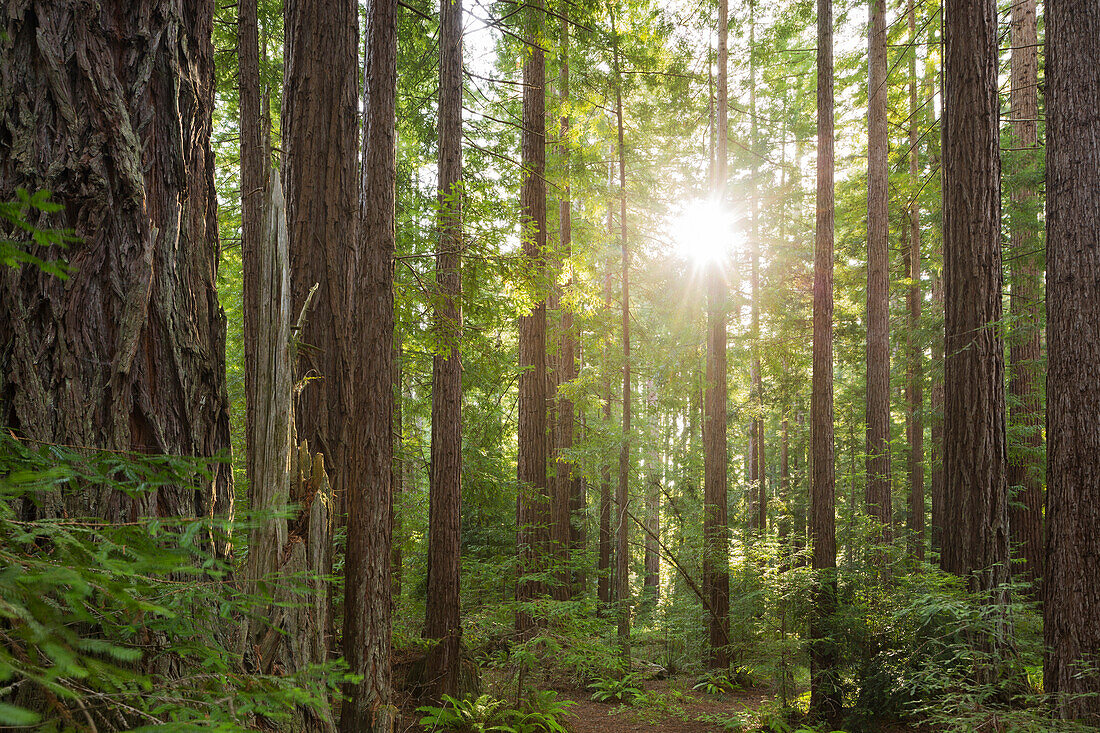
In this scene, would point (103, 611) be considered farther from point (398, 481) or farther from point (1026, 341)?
point (1026, 341)

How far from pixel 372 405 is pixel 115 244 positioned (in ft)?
9.58

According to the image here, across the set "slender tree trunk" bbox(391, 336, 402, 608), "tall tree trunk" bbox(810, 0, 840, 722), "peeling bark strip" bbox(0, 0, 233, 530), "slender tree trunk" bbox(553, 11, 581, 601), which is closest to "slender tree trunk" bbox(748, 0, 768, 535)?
"tall tree trunk" bbox(810, 0, 840, 722)

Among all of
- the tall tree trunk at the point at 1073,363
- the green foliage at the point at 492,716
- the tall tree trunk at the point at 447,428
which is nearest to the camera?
the tall tree trunk at the point at 1073,363

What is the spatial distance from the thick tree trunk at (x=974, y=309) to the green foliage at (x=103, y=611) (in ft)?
21.2

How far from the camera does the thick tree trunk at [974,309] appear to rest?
550 cm

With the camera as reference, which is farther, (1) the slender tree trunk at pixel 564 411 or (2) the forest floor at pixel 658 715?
(1) the slender tree trunk at pixel 564 411

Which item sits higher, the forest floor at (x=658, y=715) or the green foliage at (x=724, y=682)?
the forest floor at (x=658, y=715)

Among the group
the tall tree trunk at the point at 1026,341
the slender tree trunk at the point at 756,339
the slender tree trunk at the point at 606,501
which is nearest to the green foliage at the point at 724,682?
the slender tree trunk at the point at 606,501

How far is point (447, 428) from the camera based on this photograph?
22.7ft

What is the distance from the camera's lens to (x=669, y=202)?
57.7 ft

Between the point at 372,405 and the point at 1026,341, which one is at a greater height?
the point at 1026,341

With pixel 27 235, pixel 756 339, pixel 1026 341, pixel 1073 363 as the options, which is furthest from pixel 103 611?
pixel 756 339

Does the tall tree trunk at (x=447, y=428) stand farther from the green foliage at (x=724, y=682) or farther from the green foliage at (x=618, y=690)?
the green foliage at (x=724, y=682)

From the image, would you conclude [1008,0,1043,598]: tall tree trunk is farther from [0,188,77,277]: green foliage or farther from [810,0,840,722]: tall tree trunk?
[0,188,77,277]: green foliage
